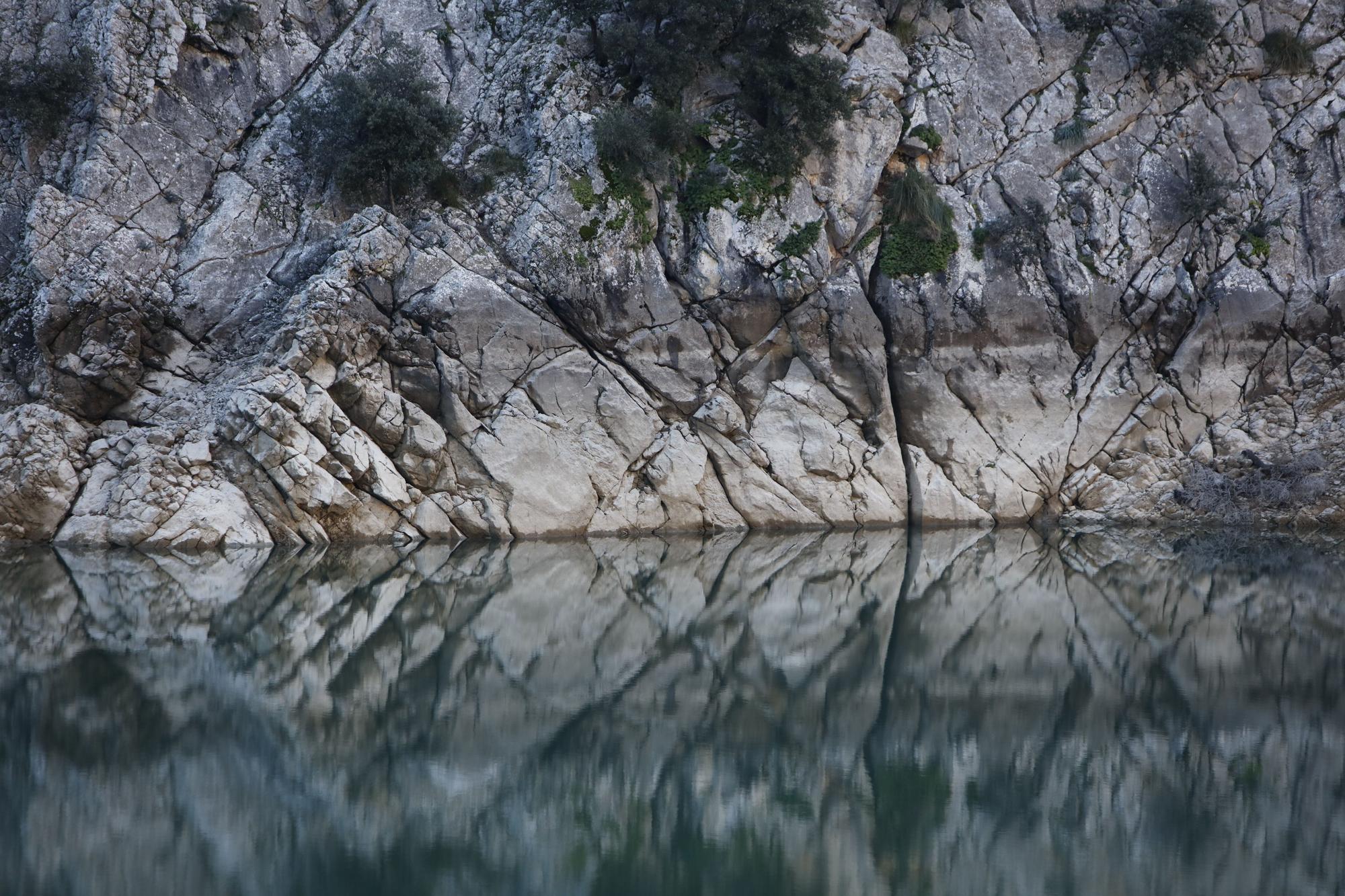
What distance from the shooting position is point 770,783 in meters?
8.38

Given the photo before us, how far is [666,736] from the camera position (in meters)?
9.51

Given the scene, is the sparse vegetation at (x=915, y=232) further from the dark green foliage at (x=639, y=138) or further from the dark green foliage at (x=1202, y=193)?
the dark green foliage at (x=1202, y=193)

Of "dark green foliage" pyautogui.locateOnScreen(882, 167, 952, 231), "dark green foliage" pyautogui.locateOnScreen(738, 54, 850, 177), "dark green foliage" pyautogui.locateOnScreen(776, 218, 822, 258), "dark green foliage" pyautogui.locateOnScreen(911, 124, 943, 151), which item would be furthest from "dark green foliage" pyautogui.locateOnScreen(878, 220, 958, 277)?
"dark green foliage" pyautogui.locateOnScreen(738, 54, 850, 177)

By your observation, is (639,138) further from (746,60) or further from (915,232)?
(915,232)

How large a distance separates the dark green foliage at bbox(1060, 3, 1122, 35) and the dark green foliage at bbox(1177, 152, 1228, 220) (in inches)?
206

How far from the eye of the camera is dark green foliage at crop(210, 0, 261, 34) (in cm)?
2764

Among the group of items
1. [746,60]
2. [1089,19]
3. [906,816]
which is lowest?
[906,816]

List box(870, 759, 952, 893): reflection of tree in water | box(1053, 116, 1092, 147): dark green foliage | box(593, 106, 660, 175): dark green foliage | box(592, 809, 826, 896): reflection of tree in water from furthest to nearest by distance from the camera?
box(1053, 116, 1092, 147): dark green foliage, box(593, 106, 660, 175): dark green foliage, box(870, 759, 952, 893): reflection of tree in water, box(592, 809, 826, 896): reflection of tree in water

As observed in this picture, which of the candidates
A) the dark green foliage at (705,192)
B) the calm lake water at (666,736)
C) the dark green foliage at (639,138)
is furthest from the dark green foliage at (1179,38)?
the calm lake water at (666,736)

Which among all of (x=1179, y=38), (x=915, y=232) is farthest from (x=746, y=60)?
(x=1179, y=38)

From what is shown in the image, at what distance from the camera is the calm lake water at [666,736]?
22.5 feet

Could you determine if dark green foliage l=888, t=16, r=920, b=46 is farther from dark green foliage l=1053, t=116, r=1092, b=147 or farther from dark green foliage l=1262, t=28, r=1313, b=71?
dark green foliage l=1262, t=28, r=1313, b=71

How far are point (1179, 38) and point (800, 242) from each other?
13.1 metres

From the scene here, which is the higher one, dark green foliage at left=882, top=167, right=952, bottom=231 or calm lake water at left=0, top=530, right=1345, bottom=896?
dark green foliage at left=882, top=167, right=952, bottom=231
